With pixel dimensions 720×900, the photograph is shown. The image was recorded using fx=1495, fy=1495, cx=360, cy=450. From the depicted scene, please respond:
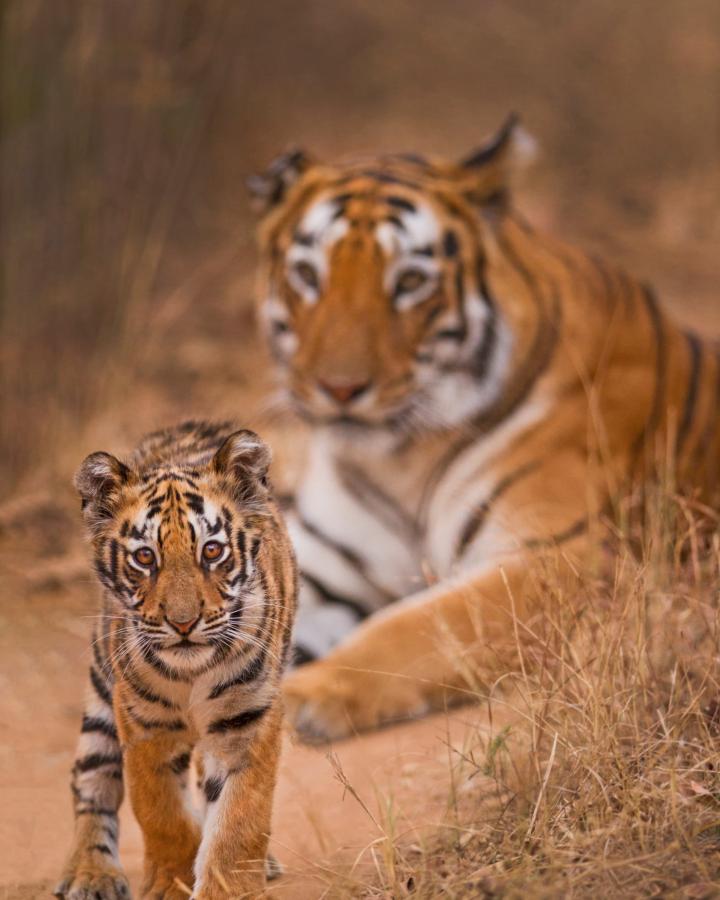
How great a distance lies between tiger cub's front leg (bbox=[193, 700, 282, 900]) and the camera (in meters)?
2.68

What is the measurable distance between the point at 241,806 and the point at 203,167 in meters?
7.89

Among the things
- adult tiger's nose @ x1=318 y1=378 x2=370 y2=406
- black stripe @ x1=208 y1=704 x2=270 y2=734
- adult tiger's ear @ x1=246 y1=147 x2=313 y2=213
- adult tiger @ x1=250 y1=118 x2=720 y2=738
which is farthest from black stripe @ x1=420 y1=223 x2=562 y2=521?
black stripe @ x1=208 y1=704 x2=270 y2=734

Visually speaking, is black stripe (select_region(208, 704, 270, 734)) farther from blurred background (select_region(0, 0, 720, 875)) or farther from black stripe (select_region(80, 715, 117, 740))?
blurred background (select_region(0, 0, 720, 875))

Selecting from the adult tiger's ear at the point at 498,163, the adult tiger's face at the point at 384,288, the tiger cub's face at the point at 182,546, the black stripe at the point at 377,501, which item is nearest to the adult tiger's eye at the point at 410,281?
the adult tiger's face at the point at 384,288

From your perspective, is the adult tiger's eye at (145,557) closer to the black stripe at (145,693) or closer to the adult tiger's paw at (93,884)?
the black stripe at (145,693)

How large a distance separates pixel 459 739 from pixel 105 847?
1.30m

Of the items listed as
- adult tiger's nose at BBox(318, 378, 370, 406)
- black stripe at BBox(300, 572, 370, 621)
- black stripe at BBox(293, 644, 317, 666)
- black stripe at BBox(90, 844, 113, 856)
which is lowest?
black stripe at BBox(90, 844, 113, 856)

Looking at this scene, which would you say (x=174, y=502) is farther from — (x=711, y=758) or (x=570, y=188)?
(x=570, y=188)

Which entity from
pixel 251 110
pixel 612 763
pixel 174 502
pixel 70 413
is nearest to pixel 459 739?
pixel 612 763

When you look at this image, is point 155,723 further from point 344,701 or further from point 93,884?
point 344,701

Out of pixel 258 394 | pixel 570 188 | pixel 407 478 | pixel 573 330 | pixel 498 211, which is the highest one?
pixel 570 188

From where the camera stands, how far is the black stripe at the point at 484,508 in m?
5.16

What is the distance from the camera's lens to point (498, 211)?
→ 5422mm

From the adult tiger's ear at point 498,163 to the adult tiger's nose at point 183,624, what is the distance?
314 cm
